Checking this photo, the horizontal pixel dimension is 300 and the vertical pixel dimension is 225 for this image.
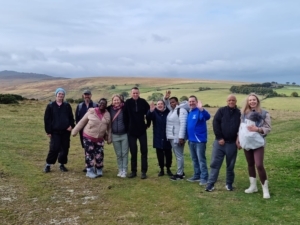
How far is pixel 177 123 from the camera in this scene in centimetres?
911

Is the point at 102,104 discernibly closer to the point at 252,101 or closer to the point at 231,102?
the point at 231,102

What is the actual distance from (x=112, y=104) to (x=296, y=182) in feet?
18.0

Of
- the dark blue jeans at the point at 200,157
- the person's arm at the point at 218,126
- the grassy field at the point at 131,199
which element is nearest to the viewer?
the grassy field at the point at 131,199

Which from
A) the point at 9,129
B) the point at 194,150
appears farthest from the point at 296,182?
the point at 9,129

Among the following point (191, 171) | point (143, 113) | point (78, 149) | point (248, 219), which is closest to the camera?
point (248, 219)

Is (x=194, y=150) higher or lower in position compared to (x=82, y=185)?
higher

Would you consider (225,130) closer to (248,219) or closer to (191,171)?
(248,219)

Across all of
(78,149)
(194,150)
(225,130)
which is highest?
(225,130)

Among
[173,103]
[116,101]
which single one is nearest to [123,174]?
[116,101]

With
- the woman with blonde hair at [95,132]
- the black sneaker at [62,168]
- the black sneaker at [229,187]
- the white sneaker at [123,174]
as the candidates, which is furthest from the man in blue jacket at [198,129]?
the black sneaker at [62,168]

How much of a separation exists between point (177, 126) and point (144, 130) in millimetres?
932

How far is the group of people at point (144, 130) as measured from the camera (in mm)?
8219

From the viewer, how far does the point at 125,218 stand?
655 centimetres

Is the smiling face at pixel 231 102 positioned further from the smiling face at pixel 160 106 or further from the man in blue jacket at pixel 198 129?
the smiling face at pixel 160 106
